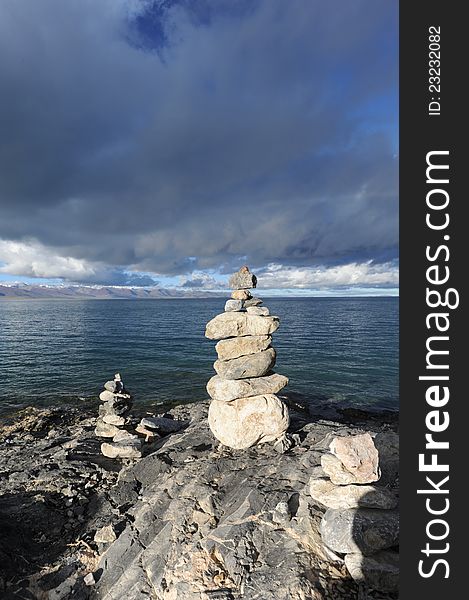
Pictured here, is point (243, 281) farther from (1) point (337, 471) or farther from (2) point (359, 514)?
(2) point (359, 514)

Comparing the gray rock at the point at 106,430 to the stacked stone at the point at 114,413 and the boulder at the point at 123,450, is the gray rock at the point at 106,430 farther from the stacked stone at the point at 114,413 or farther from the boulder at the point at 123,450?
the boulder at the point at 123,450

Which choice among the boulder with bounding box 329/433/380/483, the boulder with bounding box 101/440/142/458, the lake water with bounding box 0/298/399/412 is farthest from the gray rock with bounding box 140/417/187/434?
the boulder with bounding box 329/433/380/483

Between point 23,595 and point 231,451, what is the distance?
7805mm

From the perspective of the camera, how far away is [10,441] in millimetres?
20922

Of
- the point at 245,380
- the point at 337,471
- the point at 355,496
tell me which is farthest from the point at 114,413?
the point at 355,496

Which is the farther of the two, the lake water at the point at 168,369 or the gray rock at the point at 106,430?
the lake water at the point at 168,369

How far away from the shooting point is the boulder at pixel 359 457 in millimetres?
7676

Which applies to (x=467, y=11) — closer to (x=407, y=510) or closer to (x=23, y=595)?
(x=407, y=510)

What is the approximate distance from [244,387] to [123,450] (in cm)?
844

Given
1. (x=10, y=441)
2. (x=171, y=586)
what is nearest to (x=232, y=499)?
(x=171, y=586)

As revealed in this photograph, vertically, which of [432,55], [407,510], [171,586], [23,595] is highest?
[432,55]

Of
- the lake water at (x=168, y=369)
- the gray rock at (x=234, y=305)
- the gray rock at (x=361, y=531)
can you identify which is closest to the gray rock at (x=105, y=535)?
the gray rock at (x=361, y=531)

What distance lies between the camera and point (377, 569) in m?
6.41

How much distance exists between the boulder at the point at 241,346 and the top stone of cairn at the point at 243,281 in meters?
2.49
